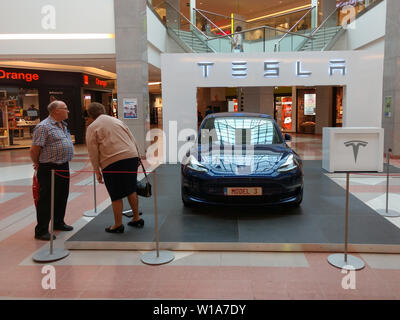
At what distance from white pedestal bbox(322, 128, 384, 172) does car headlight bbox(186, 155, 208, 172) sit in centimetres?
455

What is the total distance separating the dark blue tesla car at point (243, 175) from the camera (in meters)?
4.89

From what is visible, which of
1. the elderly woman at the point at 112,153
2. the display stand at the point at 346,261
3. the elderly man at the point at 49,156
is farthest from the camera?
the elderly man at the point at 49,156

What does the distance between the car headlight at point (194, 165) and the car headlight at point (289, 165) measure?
1.05m

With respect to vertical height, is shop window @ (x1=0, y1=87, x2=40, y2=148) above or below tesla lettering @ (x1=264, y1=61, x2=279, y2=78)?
below

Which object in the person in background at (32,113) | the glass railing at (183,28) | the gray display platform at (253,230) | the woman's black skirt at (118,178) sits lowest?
the gray display platform at (253,230)

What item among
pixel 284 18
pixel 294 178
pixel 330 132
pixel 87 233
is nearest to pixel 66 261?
pixel 87 233

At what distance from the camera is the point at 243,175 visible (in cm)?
489

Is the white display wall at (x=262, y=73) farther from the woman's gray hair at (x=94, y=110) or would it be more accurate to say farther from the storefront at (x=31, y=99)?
the storefront at (x=31, y=99)

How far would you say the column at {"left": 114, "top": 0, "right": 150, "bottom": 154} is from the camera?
11570 mm

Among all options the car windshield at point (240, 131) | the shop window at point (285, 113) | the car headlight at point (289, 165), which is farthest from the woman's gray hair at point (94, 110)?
the shop window at point (285, 113)

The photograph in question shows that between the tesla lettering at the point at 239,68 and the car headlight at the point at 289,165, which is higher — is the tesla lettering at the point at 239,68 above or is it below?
above

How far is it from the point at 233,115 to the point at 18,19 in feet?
28.1

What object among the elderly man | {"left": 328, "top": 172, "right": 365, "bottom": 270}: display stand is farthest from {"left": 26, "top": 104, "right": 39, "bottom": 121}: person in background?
{"left": 328, "top": 172, "right": 365, "bottom": 270}: display stand

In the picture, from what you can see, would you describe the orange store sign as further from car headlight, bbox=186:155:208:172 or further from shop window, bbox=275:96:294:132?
shop window, bbox=275:96:294:132
